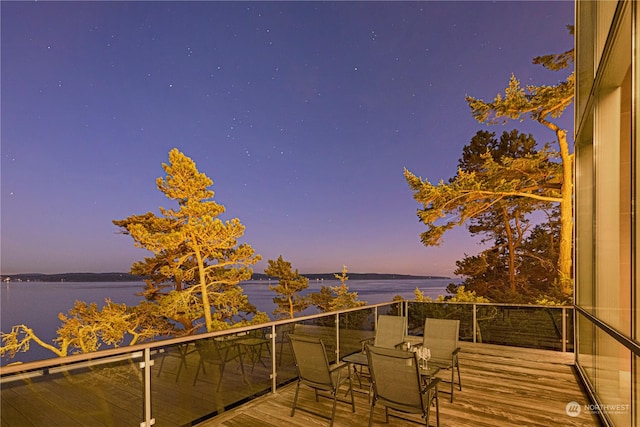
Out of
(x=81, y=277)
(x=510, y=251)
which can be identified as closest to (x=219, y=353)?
(x=510, y=251)

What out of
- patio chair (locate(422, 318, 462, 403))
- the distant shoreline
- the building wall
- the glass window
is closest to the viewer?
the building wall

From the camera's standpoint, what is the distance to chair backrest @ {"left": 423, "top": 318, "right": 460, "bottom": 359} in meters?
4.92

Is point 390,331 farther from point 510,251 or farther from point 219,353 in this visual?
point 510,251

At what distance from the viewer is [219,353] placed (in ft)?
12.8

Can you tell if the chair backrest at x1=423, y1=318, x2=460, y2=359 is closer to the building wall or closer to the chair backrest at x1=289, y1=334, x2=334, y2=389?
the building wall

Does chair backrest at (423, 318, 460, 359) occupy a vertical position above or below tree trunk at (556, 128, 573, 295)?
below

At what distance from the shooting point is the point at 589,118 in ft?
14.3

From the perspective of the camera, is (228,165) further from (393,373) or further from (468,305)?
(393,373)

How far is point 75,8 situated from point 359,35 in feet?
32.7

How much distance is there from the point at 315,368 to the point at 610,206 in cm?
344

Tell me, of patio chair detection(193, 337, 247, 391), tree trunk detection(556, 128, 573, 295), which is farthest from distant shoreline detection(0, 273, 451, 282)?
patio chair detection(193, 337, 247, 391)

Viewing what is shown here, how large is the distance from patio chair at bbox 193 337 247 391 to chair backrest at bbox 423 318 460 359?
262 centimetres

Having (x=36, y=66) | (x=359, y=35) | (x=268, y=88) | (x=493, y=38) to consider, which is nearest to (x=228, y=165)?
(x=268, y=88)

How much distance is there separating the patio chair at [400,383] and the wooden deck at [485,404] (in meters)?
0.49
